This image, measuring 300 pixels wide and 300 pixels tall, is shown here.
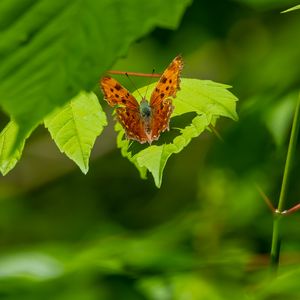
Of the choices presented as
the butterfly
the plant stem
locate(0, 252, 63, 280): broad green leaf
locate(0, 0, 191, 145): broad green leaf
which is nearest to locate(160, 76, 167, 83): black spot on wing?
the butterfly

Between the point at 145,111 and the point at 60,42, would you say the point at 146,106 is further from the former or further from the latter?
the point at 60,42

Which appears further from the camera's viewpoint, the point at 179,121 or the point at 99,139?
the point at 99,139

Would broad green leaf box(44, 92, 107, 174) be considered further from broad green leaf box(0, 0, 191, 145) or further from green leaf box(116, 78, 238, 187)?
broad green leaf box(0, 0, 191, 145)

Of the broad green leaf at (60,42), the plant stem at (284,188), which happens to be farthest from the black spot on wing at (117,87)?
the broad green leaf at (60,42)

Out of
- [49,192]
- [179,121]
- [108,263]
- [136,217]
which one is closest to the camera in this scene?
[179,121]

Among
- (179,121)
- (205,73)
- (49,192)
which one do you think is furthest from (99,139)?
(179,121)

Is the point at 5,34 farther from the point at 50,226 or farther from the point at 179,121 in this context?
the point at 50,226

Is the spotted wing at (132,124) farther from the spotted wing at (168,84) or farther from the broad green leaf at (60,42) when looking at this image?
the broad green leaf at (60,42)
